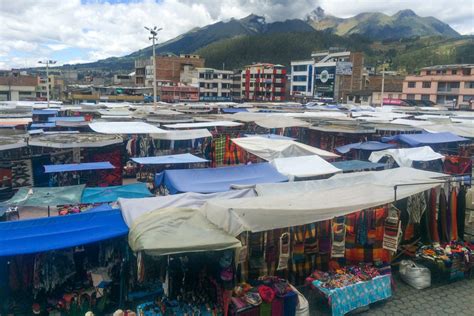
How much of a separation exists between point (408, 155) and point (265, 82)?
56.8m

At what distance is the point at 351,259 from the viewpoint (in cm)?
621

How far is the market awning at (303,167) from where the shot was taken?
901 cm

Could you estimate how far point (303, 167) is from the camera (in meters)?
9.47

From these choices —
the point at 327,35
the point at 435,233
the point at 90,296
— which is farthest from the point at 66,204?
the point at 327,35

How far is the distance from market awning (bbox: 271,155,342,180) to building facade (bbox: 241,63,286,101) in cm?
5787

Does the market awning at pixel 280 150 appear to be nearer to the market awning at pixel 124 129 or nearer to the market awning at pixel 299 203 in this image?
the market awning at pixel 124 129

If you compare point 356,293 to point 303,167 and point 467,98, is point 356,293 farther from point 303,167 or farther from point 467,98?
point 467,98

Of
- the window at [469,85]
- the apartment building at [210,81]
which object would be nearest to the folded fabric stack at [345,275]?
the window at [469,85]

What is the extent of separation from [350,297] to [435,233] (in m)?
2.46

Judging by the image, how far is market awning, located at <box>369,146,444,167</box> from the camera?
11531mm

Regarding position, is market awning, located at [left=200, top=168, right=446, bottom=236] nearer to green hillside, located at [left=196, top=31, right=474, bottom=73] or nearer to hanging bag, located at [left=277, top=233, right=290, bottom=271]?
hanging bag, located at [left=277, top=233, right=290, bottom=271]

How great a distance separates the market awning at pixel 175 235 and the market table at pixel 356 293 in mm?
1565

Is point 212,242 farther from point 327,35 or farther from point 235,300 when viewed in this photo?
point 327,35

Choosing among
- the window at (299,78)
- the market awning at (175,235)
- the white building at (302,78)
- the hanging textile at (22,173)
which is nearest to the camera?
the market awning at (175,235)
